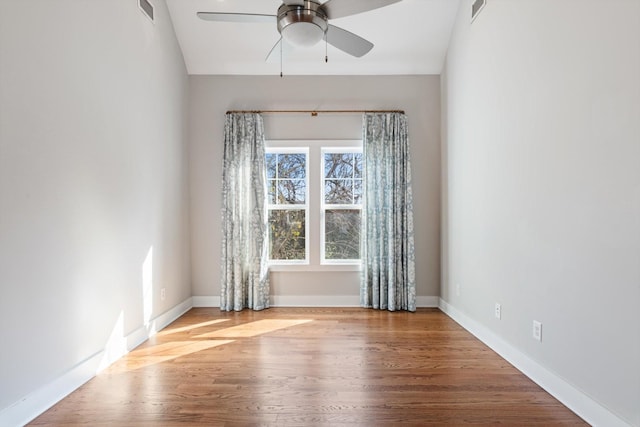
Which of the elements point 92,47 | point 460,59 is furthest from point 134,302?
point 460,59

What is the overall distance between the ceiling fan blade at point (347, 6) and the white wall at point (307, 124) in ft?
6.41

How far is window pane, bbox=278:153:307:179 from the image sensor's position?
4566 mm

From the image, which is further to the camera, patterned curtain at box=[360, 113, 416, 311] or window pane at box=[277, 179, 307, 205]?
window pane at box=[277, 179, 307, 205]

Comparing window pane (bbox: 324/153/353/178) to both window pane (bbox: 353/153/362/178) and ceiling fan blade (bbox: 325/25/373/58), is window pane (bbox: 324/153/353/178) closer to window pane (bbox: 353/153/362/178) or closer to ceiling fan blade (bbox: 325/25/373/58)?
window pane (bbox: 353/153/362/178)

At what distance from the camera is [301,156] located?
456 centimetres

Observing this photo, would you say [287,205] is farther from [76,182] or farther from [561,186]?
[561,186]

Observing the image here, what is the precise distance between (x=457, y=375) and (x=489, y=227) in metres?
1.25

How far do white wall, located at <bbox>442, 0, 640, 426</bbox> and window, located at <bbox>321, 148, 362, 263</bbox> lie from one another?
1441 millimetres

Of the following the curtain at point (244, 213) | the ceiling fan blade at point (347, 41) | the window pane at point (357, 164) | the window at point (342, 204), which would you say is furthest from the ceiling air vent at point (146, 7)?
the window pane at point (357, 164)

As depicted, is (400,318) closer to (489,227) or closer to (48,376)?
(489,227)

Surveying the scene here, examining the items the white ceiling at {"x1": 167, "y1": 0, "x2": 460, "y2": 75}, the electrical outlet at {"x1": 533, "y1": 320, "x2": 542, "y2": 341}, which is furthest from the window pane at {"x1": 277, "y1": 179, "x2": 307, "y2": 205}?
the electrical outlet at {"x1": 533, "y1": 320, "x2": 542, "y2": 341}

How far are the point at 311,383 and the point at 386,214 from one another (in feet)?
7.79

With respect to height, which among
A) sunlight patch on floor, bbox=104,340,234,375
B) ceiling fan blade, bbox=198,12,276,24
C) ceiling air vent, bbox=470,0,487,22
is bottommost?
sunlight patch on floor, bbox=104,340,234,375

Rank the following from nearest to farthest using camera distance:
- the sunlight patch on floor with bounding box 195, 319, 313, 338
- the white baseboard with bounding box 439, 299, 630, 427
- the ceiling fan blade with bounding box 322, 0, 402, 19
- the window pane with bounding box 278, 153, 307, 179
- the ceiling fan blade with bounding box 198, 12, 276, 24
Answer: the white baseboard with bounding box 439, 299, 630, 427
the ceiling fan blade with bounding box 322, 0, 402, 19
the ceiling fan blade with bounding box 198, 12, 276, 24
the sunlight patch on floor with bounding box 195, 319, 313, 338
the window pane with bounding box 278, 153, 307, 179
